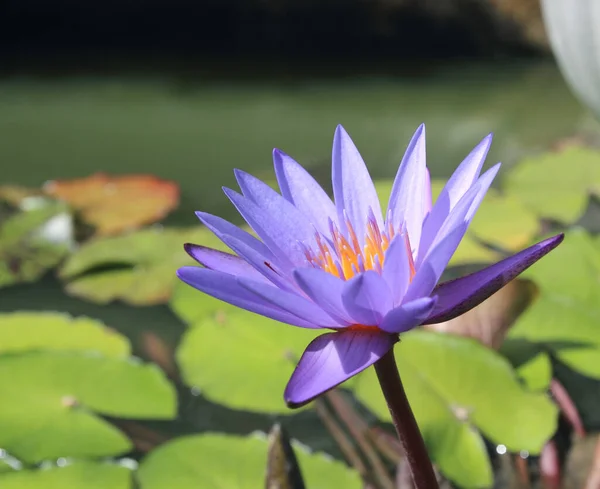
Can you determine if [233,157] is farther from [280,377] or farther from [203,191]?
[280,377]

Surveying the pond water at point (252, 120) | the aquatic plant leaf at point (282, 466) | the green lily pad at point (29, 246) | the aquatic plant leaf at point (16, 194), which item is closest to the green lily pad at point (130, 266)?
the green lily pad at point (29, 246)

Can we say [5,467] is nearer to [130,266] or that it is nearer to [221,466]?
[221,466]

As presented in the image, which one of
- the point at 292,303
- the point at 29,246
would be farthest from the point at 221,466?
the point at 29,246

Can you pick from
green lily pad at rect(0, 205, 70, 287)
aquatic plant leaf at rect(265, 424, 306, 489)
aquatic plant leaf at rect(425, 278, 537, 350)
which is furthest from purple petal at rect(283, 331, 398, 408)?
green lily pad at rect(0, 205, 70, 287)

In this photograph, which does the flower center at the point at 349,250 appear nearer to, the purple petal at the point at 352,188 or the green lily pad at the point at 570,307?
the purple petal at the point at 352,188

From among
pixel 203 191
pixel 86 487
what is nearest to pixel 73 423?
pixel 86 487

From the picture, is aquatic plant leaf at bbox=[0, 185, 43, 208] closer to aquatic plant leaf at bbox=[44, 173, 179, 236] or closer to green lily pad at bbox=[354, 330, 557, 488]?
aquatic plant leaf at bbox=[44, 173, 179, 236]
